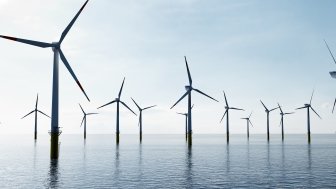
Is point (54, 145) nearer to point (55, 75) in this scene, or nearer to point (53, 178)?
point (55, 75)

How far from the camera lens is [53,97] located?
239 feet

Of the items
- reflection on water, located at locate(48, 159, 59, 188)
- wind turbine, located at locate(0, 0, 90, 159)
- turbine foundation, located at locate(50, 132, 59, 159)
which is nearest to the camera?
reflection on water, located at locate(48, 159, 59, 188)

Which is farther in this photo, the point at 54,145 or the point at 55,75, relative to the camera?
the point at 54,145

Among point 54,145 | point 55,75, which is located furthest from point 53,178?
point 55,75

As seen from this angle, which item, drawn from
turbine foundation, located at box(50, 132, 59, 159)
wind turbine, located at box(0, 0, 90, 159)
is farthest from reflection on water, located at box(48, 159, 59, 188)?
wind turbine, located at box(0, 0, 90, 159)

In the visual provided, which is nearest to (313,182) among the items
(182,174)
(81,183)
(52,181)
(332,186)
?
(332,186)

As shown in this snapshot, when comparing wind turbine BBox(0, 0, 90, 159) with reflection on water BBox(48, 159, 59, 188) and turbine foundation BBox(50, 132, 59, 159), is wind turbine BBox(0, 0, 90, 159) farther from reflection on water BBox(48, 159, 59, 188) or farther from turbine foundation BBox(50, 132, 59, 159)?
reflection on water BBox(48, 159, 59, 188)

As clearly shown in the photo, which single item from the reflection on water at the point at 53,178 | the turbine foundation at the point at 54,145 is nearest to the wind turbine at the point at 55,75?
the turbine foundation at the point at 54,145

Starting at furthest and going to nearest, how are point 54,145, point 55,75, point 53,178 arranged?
point 54,145 → point 55,75 → point 53,178

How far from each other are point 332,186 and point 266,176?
1090 centimetres

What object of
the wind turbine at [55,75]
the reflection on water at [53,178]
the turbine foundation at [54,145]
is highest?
the wind turbine at [55,75]

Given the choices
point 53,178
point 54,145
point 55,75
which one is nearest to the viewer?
point 53,178

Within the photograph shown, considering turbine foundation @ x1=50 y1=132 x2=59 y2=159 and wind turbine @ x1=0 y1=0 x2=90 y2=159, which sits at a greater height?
wind turbine @ x1=0 y1=0 x2=90 y2=159

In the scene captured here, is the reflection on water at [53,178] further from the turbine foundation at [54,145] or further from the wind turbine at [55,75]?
the wind turbine at [55,75]
